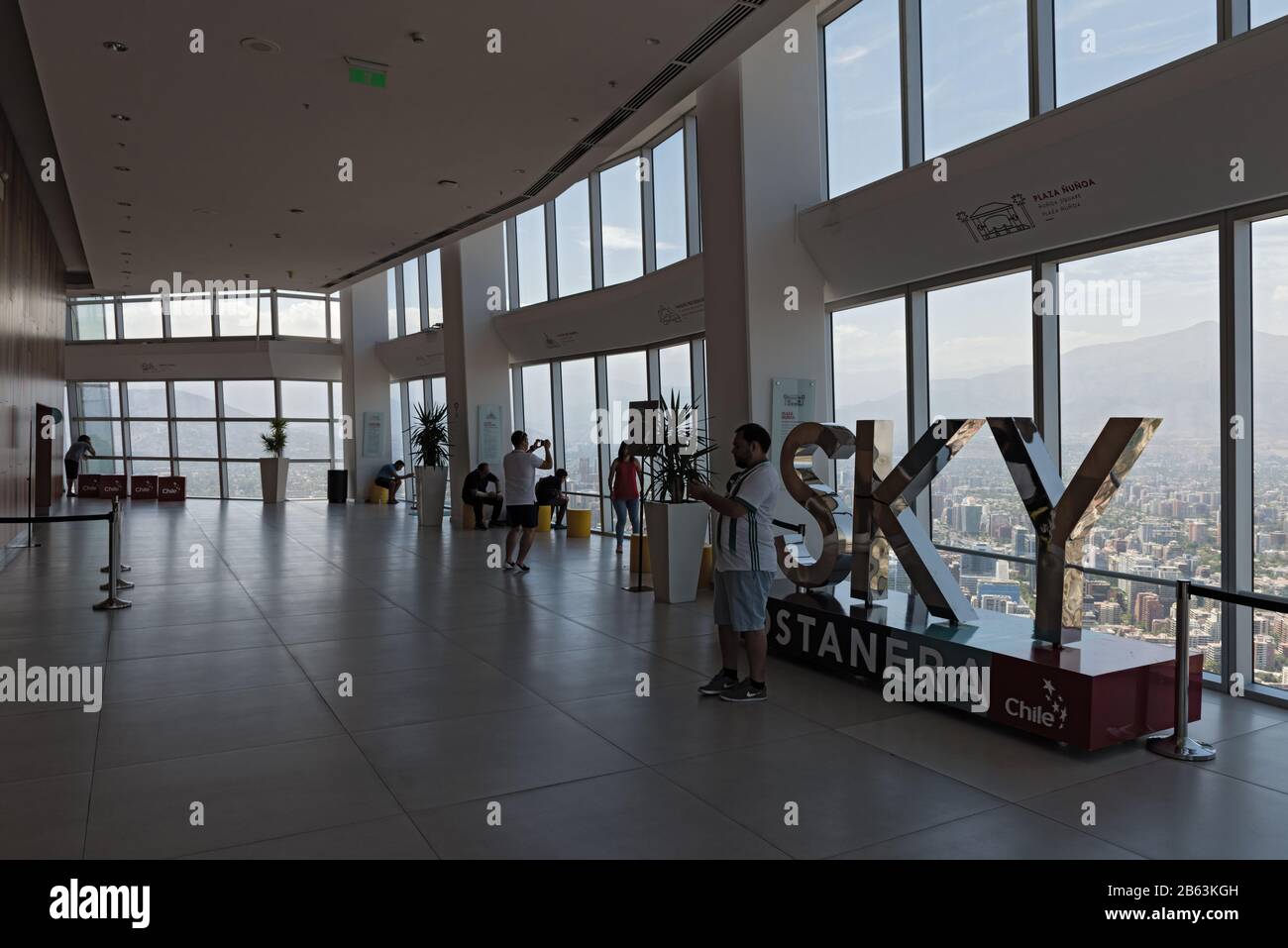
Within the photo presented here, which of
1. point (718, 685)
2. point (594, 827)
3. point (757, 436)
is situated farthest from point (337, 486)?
point (594, 827)

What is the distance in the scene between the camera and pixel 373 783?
432 centimetres

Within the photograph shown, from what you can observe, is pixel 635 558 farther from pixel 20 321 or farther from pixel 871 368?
pixel 20 321

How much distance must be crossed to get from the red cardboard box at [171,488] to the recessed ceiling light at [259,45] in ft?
64.8

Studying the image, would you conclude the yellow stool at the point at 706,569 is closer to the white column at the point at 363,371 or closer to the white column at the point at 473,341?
the white column at the point at 473,341

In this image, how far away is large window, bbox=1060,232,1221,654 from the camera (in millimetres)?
6480

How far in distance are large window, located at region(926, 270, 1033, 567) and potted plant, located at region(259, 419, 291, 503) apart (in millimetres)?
18968

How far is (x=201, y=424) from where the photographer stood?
26.1m

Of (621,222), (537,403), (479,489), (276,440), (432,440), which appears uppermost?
(621,222)

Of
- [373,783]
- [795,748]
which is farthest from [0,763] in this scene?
[795,748]

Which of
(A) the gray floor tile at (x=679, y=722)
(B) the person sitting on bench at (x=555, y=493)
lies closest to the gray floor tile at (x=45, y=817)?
(A) the gray floor tile at (x=679, y=722)

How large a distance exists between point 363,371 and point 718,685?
19.4 meters

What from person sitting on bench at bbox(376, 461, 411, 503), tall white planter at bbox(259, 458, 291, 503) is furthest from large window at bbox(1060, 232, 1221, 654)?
tall white planter at bbox(259, 458, 291, 503)

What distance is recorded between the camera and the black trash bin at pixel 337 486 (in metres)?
23.1

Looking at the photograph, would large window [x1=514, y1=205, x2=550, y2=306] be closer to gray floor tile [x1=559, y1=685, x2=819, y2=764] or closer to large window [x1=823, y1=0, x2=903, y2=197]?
large window [x1=823, y1=0, x2=903, y2=197]
